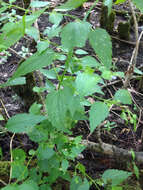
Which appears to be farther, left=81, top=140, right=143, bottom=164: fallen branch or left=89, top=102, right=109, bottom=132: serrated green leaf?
left=81, top=140, right=143, bottom=164: fallen branch

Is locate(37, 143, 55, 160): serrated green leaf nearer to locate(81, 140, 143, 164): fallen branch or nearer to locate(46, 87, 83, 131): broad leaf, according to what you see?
locate(46, 87, 83, 131): broad leaf

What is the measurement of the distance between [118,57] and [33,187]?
2246mm

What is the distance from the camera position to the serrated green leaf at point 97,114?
86 centimetres

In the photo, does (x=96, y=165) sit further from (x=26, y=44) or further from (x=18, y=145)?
(x=26, y=44)

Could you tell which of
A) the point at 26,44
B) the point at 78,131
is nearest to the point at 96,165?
the point at 78,131

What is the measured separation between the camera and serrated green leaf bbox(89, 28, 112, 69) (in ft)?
1.94

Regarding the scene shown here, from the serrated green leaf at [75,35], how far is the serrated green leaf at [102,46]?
30 millimetres

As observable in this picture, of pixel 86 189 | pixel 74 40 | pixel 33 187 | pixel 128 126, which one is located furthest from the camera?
pixel 128 126

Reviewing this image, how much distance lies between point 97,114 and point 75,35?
398 millimetres

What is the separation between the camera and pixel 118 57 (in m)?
2.83

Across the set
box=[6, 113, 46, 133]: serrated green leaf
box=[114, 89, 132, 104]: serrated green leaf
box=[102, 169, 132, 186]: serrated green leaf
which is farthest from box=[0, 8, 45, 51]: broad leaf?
box=[102, 169, 132, 186]: serrated green leaf

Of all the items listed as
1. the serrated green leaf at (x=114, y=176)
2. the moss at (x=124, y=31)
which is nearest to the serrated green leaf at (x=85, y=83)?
the serrated green leaf at (x=114, y=176)

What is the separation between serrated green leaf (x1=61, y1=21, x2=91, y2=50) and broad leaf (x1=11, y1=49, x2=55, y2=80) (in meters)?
0.12

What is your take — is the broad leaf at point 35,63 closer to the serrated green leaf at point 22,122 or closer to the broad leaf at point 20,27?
the broad leaf at point 20,27
